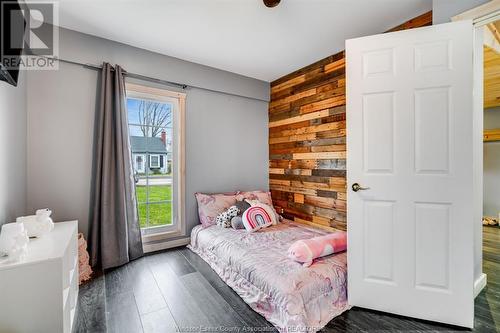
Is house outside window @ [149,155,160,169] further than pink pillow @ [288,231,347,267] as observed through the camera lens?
Yes

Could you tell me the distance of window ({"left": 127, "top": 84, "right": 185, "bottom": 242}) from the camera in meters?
2.81

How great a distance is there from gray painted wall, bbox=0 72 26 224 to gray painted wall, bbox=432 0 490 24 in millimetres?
3303

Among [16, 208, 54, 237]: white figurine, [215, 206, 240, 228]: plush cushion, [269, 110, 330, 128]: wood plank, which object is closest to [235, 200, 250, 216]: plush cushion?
[215, 206, 240, 228]: plush cushion

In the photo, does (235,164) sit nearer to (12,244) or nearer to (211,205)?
(211,205)

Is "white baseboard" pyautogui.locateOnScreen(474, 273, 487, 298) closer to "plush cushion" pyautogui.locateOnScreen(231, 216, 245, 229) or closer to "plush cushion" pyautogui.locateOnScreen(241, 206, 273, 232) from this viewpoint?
"plush cushion" pyautogui.locateOnScreen(241, 206, 273, 232)

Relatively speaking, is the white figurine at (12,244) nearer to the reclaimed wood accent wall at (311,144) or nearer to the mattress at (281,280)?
the mattress at (281,280)

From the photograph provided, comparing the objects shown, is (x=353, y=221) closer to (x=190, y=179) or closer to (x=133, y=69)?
(x=190, y=179)

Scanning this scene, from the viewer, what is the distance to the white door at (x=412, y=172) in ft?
5.09

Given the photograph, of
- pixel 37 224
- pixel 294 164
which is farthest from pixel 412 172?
pixel 37 224

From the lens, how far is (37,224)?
155 cm

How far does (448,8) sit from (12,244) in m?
3.31

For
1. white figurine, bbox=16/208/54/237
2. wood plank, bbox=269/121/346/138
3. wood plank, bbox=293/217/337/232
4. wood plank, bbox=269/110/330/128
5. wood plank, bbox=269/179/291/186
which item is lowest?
wood plank, bbox=293/217/337/232

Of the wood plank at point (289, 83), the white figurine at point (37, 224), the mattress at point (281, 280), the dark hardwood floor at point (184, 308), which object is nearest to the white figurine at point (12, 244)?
the white figurine at point (37, 224)

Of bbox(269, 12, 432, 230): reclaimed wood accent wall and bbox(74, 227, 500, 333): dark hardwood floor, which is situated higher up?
bbox(269, 12, 432, 230): reclaimed wood accent wall
